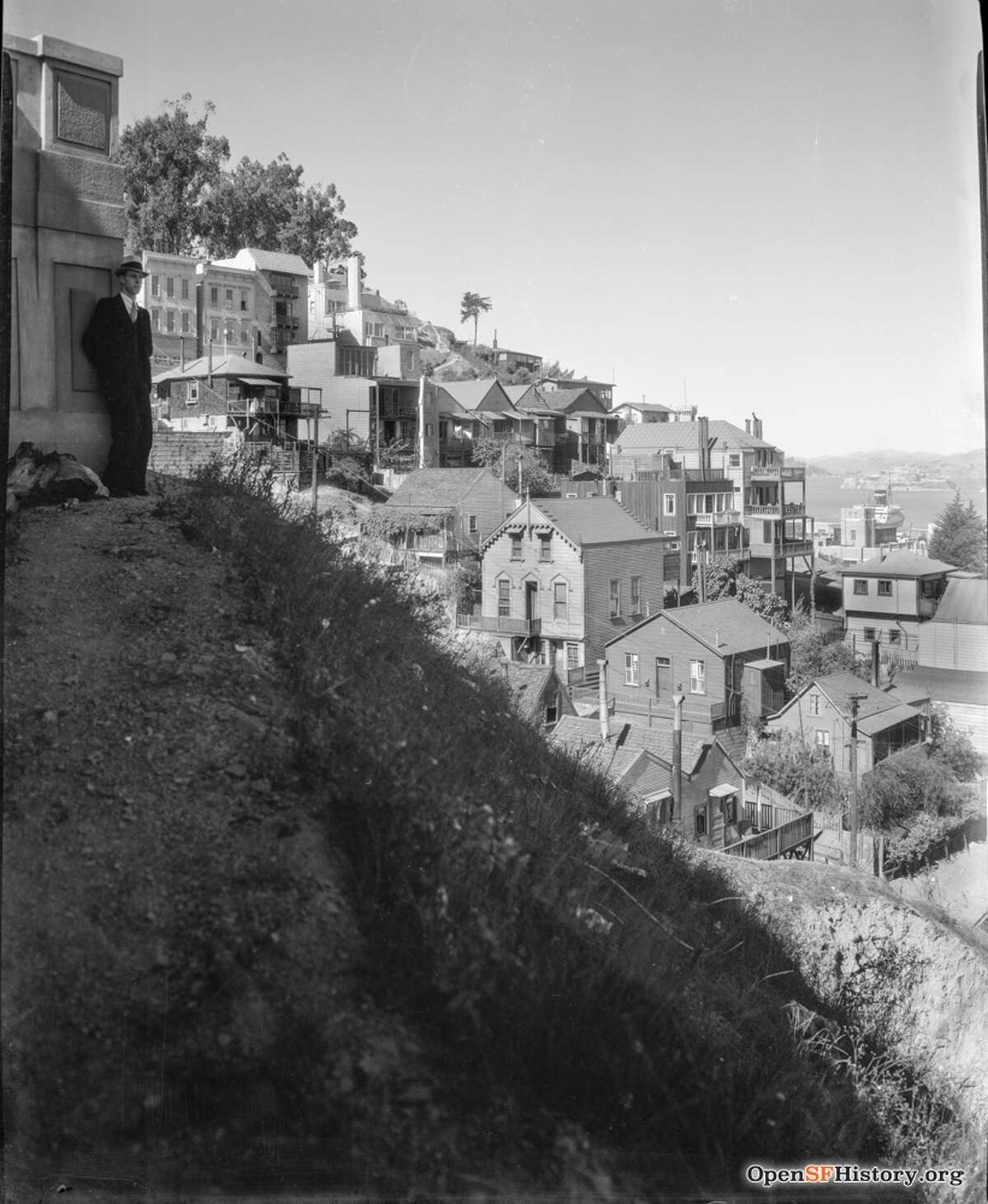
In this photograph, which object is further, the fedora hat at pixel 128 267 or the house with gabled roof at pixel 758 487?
the house with gabled roof at pixel 758 487

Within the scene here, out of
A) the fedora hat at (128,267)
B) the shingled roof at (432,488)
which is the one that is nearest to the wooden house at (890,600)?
the shingled roof at (432,488)

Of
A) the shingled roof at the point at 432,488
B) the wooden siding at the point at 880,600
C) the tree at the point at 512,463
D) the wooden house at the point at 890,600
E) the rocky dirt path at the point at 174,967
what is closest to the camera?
the rocky dirt path at the point at 174,967

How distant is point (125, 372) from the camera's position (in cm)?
322

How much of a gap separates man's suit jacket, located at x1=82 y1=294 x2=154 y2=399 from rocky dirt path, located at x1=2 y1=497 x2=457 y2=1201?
1035 mm

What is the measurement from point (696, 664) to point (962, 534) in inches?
39.0

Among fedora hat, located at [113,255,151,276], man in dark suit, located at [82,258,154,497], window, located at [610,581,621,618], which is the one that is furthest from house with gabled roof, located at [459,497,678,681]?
fedora hat, located at [113,255,151,276]

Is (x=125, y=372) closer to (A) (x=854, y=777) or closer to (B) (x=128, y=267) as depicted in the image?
(B) (x=128, y=267)

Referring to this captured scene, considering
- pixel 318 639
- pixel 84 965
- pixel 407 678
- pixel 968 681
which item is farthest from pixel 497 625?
pixel 84 965

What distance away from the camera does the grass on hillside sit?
2340 mm

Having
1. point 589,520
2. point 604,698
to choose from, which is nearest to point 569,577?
point 589,520

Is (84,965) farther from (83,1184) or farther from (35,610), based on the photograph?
(35,610)

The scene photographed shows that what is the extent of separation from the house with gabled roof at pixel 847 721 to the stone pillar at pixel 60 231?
254 centimetres

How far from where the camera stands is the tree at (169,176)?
10.6ft

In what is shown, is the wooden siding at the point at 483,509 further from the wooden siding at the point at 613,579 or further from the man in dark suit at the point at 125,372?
the man in dark suit at the point at 125,372
